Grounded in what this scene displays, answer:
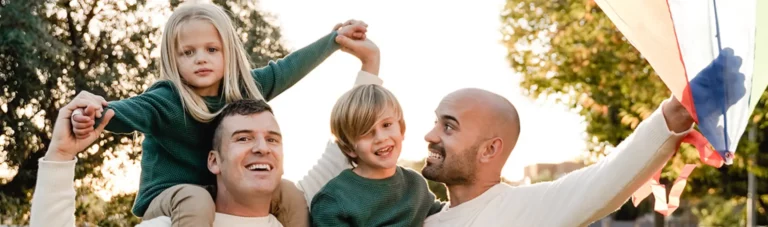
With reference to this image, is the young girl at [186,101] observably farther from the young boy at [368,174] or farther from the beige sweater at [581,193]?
the beige sweater at [581,193]

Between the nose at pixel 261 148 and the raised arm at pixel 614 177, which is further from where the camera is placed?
the nose at pixel 261 148

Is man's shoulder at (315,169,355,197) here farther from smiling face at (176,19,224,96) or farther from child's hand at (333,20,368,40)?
child's hand at (333,20,368,40)

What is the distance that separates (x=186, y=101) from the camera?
4020mm

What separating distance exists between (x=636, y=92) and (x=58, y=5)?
9312mm

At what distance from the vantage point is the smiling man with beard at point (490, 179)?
372cm

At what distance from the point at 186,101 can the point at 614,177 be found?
1544 mm

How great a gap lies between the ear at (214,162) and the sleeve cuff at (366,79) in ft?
2.54

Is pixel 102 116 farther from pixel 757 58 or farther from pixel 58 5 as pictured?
pixel 58 5

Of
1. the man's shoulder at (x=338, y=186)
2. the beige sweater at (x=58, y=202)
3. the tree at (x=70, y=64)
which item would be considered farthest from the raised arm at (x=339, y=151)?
the tree at (x=70, y=64)

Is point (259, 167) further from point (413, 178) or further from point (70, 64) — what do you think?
point (70, 64)

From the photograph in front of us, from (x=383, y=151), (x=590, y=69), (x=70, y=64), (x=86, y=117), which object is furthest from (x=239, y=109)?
(x=70, y=64)

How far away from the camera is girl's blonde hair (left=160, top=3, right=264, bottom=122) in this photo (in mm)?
4098

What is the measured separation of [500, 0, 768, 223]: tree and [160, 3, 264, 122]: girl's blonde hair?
12.0 m

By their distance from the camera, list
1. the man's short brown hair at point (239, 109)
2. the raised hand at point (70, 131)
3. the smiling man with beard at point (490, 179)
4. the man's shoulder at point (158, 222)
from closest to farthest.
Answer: the raised hand at point (70, 131)
the smiling man with beard at point (490, 179)
the man's shoulder at point (158, 222)
the man's short brown hair at point (239, 109)
